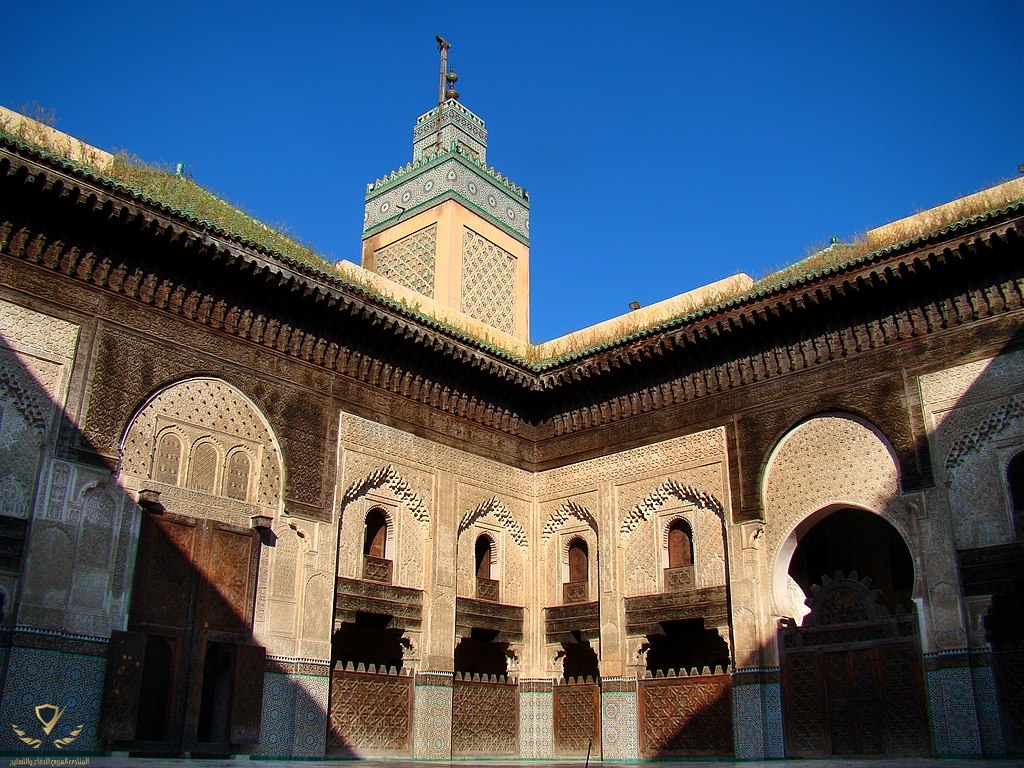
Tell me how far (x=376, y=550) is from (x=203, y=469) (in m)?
2.25

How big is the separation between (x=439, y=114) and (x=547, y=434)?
19.7 ft

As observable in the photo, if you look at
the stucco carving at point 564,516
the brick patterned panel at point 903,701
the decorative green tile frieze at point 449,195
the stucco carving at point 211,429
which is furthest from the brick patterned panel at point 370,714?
the decorative green tile frieze at point 449,195

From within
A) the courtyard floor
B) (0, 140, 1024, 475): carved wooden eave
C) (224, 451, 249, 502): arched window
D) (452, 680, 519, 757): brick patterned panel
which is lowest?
the courtyard floor

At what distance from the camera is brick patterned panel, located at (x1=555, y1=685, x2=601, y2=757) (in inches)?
423

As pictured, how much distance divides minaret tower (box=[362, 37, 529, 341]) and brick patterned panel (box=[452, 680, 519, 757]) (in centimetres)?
525

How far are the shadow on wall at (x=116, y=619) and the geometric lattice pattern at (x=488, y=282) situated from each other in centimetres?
610

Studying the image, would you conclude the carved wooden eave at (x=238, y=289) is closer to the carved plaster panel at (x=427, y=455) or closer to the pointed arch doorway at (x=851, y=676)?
the carved plaster panel at (x=427, y=455)

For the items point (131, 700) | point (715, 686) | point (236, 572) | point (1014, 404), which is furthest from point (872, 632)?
point (131, 700)

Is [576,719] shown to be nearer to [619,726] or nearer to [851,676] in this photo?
[619,726]

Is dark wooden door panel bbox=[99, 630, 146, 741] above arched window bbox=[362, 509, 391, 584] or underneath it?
underneath

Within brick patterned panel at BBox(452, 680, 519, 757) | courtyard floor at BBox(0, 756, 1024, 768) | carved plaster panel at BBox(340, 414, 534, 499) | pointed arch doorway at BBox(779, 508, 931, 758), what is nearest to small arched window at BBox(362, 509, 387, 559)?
carved plaster panel at BBox(340, 414, 534, 499)

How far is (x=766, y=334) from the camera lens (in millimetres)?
10297

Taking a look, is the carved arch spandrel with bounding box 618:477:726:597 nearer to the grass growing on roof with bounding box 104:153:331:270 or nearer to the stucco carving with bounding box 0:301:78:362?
the grass growing on roof with bounding box 104:153:331:270

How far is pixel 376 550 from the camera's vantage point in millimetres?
10391
